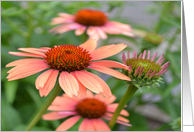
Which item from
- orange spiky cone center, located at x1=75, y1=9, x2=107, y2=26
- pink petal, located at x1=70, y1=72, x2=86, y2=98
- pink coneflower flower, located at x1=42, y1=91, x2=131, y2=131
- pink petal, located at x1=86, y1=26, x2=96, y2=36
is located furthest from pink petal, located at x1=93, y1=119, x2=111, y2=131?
orange spiky cone center, located at x1=75, y1=9, x2=107, y2=26

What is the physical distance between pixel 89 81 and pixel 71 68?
52mm

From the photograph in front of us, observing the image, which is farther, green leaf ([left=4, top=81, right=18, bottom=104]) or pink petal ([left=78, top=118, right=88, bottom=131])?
green leaf ([left=4, top=81, right=18, bottom=104])

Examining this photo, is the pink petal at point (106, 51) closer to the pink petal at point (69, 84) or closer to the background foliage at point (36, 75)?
the pink petal at point (69, 84)

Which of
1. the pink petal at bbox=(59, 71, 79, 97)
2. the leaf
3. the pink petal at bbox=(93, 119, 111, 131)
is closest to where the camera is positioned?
the pink petal at bbox=(59, 71, 79, 97)

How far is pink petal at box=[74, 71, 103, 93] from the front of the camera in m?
0.34

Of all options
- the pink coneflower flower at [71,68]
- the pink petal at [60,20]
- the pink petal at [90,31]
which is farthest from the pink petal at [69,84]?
the pink petal at [60,20]

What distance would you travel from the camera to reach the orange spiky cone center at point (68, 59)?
15.3 inches

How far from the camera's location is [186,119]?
472 mm

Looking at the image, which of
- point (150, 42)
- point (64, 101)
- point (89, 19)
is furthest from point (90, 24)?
point (64, 101)

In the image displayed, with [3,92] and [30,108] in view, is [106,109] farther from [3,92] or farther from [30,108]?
[3,92]

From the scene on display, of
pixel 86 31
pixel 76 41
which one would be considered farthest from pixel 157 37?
pixel 76 41

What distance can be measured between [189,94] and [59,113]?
0.98 feet

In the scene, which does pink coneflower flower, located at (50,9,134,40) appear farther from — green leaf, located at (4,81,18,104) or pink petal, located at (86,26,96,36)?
green leaf, located at (4,81,18,104)

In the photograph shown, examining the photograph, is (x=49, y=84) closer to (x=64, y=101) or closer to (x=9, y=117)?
(x=64, y=101)
